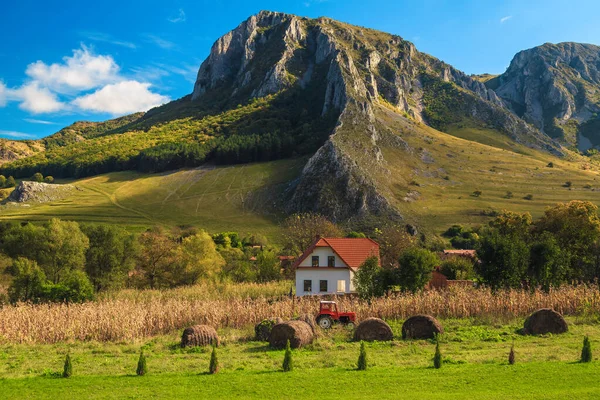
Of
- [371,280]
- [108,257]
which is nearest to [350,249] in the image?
[371,280]

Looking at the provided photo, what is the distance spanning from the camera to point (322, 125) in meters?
157

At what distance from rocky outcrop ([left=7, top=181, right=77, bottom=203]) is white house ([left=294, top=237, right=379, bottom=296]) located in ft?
328

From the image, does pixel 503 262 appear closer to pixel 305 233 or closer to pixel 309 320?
pixel 309 320

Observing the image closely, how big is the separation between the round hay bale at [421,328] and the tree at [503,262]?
690 inches

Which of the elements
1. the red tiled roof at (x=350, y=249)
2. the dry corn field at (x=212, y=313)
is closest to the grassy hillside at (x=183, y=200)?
the red tiled roof at (x=350, y=249)

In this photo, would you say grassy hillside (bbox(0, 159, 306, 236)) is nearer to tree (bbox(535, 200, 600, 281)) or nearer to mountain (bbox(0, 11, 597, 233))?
mountain (bbox(0, 11, 597, 233))

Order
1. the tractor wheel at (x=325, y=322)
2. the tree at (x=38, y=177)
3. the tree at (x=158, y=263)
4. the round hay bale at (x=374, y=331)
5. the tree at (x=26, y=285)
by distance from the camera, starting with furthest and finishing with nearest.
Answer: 1. the tree at (x=38, y=177)
2. the tree at (x=158, y=263)
3. the tree at (x=26, y=285)
4. the tractor wheel at (x=325, y=322)
5. the round hay bale at (x=374, y=331)

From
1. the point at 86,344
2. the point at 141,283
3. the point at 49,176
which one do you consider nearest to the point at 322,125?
the point at 49,176

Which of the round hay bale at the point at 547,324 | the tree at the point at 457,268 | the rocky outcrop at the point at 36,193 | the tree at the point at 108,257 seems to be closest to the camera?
the round hay bale at the point at 547,324

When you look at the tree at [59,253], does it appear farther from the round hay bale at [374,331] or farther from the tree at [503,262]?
the tree at [503,262]

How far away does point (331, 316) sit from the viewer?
91.2 ft

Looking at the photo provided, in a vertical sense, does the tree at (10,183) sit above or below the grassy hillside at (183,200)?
above

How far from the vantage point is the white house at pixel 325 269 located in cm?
4941

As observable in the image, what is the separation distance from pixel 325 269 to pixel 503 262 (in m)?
18.2
